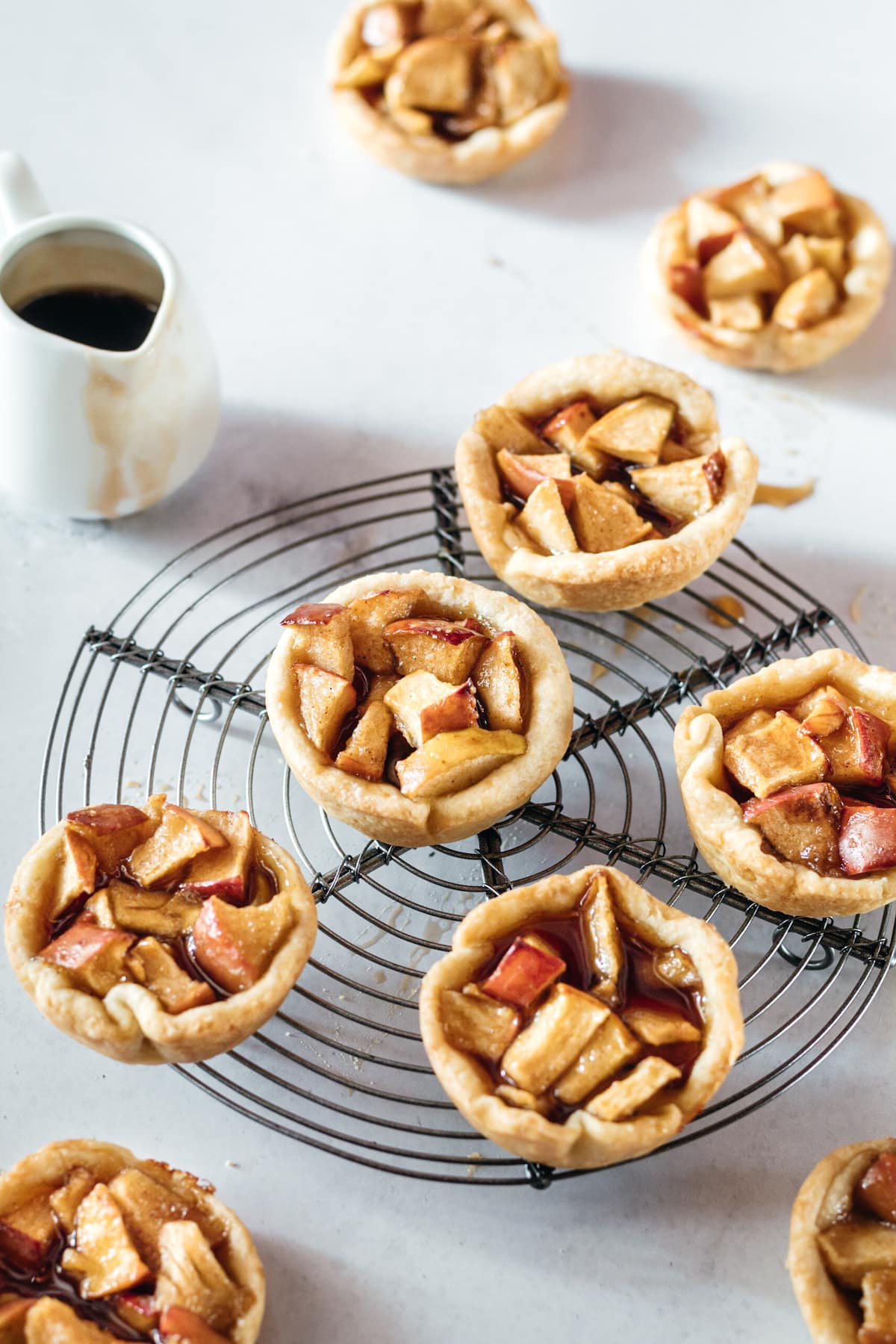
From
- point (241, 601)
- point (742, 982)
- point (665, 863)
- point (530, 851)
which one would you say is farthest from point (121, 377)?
point (742, 982)

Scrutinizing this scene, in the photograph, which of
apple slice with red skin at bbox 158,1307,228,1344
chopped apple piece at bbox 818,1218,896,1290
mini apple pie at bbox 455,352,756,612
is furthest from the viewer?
mini apple pie at bbox 455,352,756,612

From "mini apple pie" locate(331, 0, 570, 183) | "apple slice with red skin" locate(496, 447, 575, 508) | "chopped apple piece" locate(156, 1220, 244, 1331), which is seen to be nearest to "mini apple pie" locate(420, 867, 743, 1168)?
"chopped apple piece" locate(156, 1220, 244, 1331)

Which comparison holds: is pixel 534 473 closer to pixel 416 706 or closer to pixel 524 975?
pixel 416 706

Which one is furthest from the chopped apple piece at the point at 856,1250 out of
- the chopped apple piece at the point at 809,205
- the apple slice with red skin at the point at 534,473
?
the chopped apple piece at the point at 809,205

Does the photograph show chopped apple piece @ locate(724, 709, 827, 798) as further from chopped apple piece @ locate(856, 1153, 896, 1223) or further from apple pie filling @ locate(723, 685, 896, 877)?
chopped apple piece @ locate(856, 1153, 896, 1223)

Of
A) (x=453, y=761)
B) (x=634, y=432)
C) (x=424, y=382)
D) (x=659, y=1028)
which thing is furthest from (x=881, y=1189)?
(x=424, y=382)

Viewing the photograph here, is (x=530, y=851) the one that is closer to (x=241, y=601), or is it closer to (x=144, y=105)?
(x=241, y=601)
